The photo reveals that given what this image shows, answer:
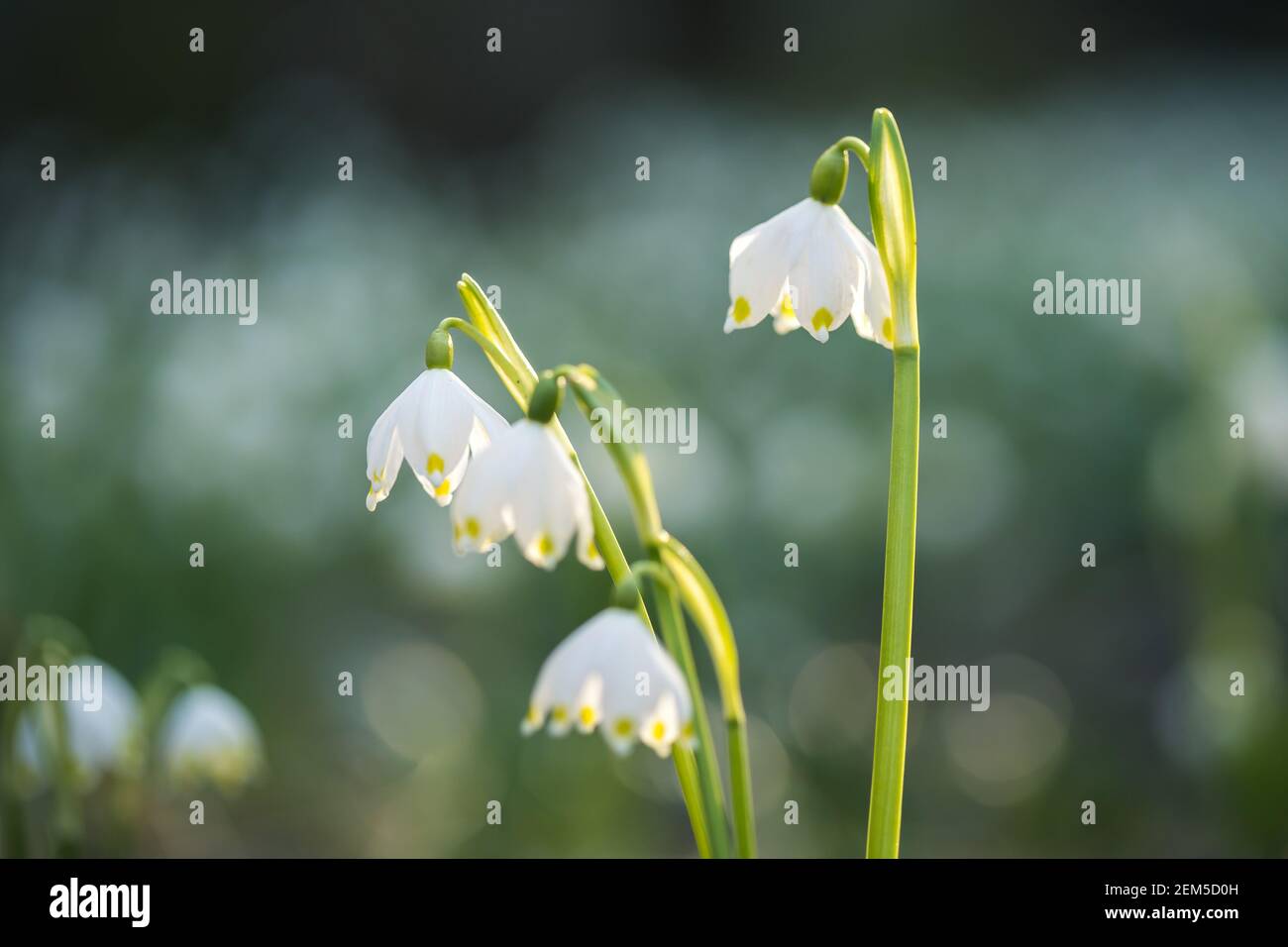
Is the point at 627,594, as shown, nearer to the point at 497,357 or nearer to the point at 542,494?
the point at 542,494

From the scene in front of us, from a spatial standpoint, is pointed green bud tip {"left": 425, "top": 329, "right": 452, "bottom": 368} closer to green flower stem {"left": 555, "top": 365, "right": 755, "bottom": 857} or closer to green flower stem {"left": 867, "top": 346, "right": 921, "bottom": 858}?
green flower stem {"left": 555, "top": 365, "right": 755, "bottom": 857}

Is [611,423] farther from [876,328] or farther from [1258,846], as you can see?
[1258,846]

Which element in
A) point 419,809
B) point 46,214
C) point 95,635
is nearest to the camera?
point 419,809

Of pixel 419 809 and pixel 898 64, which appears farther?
pixel 898 64

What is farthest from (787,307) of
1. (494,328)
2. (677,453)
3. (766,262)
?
(677,453)

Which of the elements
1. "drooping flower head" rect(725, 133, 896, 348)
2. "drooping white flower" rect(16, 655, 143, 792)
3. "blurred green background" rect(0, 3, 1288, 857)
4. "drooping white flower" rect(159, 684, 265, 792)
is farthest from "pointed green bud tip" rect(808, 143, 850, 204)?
"blurred green background" rect(0, 3, 1288, 857)
